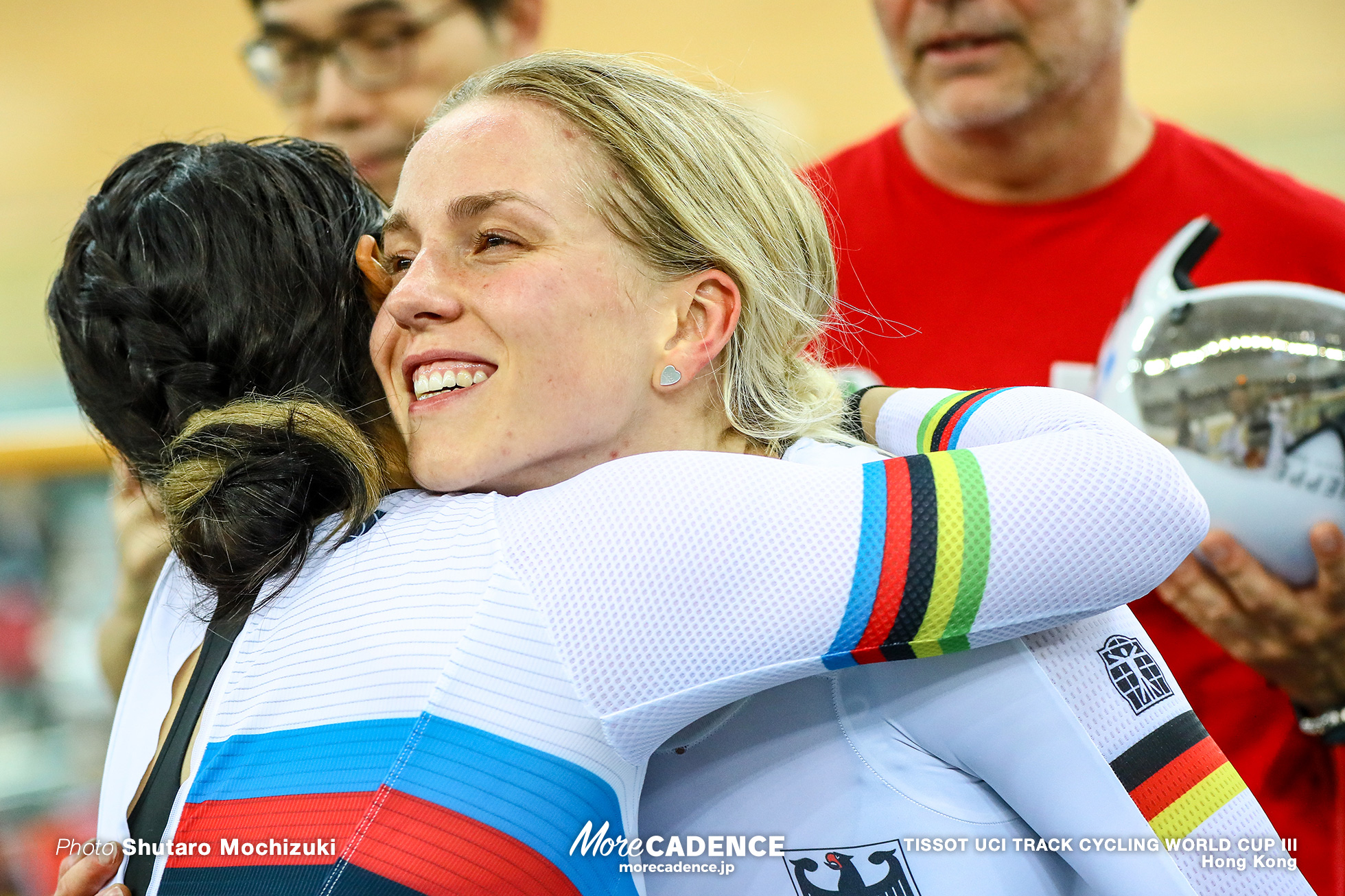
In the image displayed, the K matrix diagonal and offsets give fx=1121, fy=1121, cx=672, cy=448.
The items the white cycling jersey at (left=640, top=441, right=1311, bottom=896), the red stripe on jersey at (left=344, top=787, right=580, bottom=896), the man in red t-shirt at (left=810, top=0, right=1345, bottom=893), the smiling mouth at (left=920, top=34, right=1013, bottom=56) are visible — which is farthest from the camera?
the smiling mouth at (left=920, top=34, right=1013, bottom=56)

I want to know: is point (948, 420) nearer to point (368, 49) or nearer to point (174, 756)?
point (174, 756)

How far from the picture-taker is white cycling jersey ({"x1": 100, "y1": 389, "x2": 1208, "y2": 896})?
2.24 feet

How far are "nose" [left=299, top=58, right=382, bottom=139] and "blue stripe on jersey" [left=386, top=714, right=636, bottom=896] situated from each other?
1.22 metres

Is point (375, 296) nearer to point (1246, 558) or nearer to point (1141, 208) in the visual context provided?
point (1246, 558)

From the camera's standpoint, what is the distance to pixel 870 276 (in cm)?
154

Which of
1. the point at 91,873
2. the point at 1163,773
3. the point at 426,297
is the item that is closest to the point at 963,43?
the point at 426,297

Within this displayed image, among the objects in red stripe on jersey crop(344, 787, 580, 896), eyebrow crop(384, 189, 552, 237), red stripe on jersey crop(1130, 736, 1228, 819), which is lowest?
red stripe on jersey crop(1130, 736, 1228, 819)

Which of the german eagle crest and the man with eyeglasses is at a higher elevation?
the man with eyeglasses

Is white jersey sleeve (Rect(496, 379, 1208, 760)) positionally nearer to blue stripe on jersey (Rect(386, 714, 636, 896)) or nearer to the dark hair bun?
blue stripe on jersey (Rect(386, 714, 636, 896))

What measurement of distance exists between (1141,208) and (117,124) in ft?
12.0

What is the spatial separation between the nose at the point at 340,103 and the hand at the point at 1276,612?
126 cm

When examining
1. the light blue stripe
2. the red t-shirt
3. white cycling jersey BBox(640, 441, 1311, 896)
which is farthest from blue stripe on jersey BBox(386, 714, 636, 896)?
the red t-shirt

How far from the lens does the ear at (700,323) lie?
94cm

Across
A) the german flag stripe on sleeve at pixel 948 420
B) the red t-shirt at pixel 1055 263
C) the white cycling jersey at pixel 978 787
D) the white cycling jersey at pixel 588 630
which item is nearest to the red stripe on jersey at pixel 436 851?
the white cycling jersey at pixel 588 630
